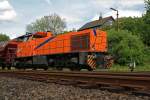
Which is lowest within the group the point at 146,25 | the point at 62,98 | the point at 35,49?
the point at 62,98

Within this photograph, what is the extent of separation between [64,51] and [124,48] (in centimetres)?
1576

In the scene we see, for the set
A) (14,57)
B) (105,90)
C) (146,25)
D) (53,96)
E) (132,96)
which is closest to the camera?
(132,96)

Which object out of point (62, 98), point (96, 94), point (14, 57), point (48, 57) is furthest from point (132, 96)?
point (14, 57)

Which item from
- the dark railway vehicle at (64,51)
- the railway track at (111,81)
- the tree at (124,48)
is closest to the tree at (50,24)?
the tree at (124,48)

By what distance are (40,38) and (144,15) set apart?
39877mm

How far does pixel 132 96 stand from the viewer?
851 cm

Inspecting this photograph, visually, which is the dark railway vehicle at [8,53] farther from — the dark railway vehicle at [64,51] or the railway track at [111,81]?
the railway track at [111,81]

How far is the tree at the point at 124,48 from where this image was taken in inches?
1436

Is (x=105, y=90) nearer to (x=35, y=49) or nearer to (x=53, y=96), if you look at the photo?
(x=53, y=96)

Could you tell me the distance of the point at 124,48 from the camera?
122 feet

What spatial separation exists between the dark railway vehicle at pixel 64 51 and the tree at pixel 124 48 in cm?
1144

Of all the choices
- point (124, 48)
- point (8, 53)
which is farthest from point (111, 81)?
point (124, 48)

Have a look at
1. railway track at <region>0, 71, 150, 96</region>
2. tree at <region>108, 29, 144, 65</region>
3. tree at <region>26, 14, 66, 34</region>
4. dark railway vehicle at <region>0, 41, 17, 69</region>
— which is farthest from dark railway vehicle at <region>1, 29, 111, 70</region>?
tree at <region>26, 14, 66, 34</region>

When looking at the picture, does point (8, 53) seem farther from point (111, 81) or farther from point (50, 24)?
point (50, 24)
